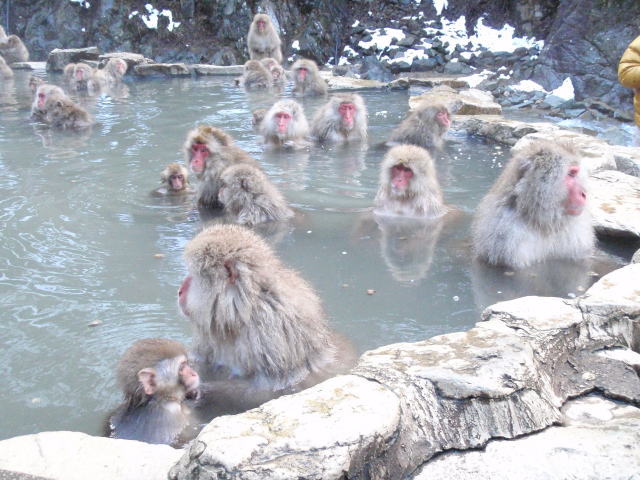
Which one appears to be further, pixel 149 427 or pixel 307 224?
pixel 307 224

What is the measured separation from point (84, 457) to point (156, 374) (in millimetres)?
496

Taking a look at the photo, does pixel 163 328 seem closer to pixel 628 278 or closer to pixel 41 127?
pixel 628 278

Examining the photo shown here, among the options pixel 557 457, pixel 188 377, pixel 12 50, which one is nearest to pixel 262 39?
pixel 12 50

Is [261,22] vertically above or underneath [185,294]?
above

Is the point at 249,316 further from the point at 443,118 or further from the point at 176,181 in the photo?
the point at 443,118

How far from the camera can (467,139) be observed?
375 inches

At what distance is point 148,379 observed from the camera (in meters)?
2.74

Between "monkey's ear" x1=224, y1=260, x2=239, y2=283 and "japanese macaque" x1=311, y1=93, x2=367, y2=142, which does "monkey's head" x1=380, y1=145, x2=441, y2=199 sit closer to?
"monkey's ear" x1=224, y1=260, x2=239, y2=283

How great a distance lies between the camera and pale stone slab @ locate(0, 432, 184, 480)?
7.42 ft

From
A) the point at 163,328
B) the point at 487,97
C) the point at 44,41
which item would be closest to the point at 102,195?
the point at 163,328

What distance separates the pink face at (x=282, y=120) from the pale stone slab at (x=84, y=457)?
6250mm

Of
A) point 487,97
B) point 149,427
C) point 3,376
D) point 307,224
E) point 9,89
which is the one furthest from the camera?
point 9,89

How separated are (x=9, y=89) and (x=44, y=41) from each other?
8.89m

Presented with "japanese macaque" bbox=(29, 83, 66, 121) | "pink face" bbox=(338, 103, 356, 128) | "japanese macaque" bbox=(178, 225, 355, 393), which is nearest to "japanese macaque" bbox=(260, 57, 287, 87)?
"japanese macaque" bbox=(29, 83, 66, 121)
